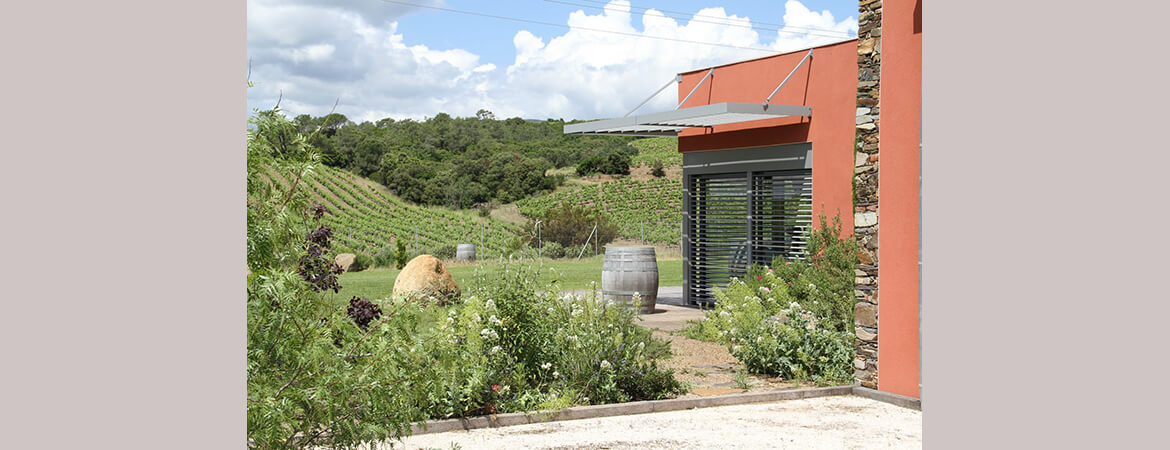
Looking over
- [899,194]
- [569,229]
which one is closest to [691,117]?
[899,194]

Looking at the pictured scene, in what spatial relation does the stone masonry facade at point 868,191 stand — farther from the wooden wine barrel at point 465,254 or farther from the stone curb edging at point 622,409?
the wooden wine barrel at point 465,254

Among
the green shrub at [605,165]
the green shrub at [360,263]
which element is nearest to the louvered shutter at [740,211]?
the green shrub at [360,263]

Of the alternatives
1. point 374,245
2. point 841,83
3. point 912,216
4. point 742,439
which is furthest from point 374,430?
point 374,245

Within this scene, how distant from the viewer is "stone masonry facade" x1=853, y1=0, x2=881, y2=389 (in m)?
7.12

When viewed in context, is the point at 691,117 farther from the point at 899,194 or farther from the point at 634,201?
the point at 634,201

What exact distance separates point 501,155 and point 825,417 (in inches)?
1873

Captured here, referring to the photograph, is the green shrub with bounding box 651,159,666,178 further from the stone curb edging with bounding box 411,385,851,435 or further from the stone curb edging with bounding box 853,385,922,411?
the stone curb edging with bounding box 411,385,851,435

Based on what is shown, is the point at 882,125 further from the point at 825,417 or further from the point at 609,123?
the point at 609,123

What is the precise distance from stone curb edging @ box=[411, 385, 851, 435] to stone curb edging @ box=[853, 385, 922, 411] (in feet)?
0.27

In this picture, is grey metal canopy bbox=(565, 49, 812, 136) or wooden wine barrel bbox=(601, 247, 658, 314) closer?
grey metal canopy bbox=(565, 49, 812, 136)

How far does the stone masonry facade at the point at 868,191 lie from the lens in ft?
23.4

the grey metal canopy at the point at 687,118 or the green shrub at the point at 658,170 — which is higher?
the green shrub at the point at 658,170

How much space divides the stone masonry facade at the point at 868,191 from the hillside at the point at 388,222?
32.4 m

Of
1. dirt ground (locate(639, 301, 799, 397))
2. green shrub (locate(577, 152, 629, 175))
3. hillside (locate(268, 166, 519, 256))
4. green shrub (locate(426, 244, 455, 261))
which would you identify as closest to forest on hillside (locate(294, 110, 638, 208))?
green shrub (locate(577, 152, 629, 175))
